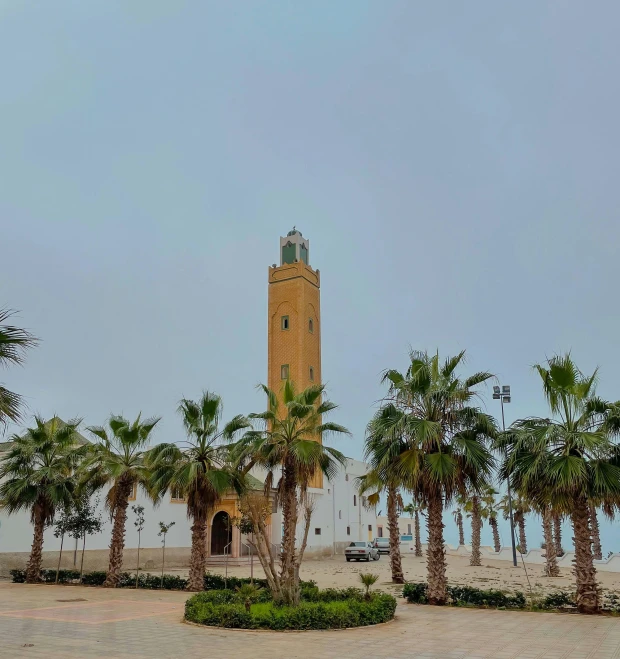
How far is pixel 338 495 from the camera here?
52.4m

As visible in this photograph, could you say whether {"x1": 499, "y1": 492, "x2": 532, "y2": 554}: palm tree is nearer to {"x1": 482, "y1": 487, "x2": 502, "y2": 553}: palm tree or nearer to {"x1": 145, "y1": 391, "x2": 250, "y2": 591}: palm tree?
{"x1": 482, "y1": 487, "x2": 502, "y2": 553}: palm tree

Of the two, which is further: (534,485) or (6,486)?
(6,486)

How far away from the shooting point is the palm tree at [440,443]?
16359 millimetres

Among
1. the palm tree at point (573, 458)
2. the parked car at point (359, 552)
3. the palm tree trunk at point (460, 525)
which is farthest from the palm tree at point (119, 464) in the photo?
the palm tree trunk at point (460, 525)

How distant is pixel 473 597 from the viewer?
Result: 16594mm

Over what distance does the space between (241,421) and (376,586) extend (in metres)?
8.15

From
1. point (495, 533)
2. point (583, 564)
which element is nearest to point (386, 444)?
point (583, 564)

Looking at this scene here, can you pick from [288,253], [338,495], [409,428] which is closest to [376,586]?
[409,428]

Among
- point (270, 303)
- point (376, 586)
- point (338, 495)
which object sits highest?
point (270, 303)

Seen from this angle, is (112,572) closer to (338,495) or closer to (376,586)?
(376,586)

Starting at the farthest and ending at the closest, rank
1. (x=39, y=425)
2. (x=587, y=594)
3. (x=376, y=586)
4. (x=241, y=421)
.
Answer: (x=39, y=425) < (x=376, y=586) < (x=241, y=421) < (x=587, y=594)

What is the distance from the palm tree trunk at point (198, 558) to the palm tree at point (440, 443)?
26.5 ft

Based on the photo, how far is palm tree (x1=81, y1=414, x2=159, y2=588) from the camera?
23.2 metres

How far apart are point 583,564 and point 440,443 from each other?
4.41 metres
